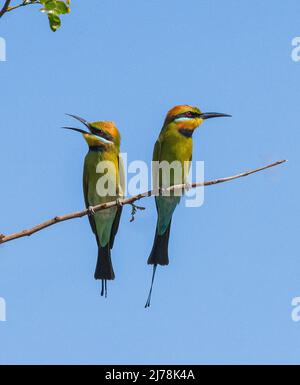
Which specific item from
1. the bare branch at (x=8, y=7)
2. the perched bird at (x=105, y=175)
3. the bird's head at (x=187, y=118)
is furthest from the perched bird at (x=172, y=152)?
the bare branch at (x=8, y=7)

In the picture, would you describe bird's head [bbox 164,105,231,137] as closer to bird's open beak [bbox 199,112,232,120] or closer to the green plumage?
bird's open beak [bbox 199,112,232,120]

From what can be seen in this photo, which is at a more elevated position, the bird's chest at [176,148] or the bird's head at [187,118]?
the bird's head at [187,118]

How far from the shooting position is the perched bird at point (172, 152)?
342 cm

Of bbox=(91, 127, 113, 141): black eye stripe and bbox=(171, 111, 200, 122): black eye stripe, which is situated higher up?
bbox=(171, 111, 200, 122): black eye stripe

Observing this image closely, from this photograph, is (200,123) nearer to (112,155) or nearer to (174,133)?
(174,133)

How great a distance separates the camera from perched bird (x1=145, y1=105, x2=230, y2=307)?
3.42 m

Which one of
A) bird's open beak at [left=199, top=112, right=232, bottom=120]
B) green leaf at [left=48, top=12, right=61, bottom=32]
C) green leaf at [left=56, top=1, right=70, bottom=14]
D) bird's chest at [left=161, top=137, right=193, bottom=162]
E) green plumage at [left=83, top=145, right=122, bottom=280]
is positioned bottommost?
green plumage at [left=83, top=145, right=122, bottom=280]

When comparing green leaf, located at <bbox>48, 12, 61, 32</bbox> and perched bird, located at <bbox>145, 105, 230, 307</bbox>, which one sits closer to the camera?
green leaf, located at <bbox>48, 12, 61, 32</bbox>

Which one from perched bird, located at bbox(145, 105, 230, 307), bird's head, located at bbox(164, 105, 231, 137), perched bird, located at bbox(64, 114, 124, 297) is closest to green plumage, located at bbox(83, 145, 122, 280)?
perched bird, located at bbox(64, 114, 124, 297)

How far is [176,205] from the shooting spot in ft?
11.5

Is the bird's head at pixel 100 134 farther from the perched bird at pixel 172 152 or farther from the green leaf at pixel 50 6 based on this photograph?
the green leaf at pixel 50 6

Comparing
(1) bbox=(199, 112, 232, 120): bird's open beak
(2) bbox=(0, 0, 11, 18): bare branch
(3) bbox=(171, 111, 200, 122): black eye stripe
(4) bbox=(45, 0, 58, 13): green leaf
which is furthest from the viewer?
(3) bbox=(171, 111, 200, 122): black eye stripe

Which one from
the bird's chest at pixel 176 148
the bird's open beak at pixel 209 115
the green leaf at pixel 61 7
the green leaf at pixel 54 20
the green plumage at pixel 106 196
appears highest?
the bird's open beak at pixel 209 115

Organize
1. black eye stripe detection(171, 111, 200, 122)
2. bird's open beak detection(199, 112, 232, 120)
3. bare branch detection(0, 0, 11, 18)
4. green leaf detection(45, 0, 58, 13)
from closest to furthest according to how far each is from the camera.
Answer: bare branch detection(0, 0, 11, 18) → green leaf detection(45, 0, 58, 13) → bird's open beak detection(199, 112, 232, 120) → black eye stripe detection(171, 111, 200, 122)
